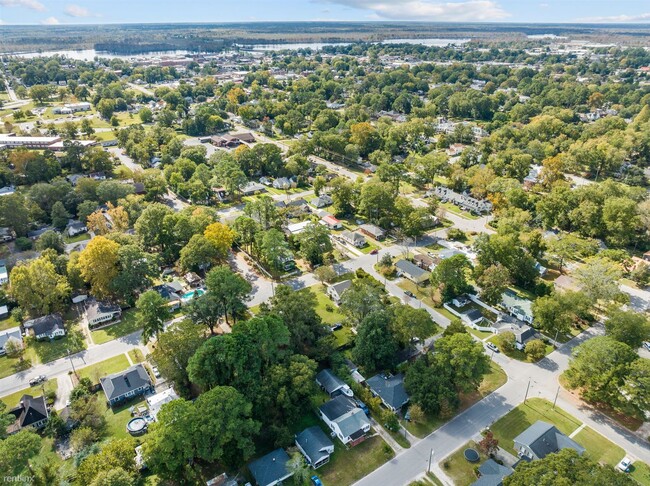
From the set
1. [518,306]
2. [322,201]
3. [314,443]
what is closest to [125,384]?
[314,443]

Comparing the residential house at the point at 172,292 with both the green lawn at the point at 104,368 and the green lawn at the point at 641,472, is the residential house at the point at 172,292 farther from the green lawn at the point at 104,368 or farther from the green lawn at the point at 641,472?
the green lawn at the point at 641,472

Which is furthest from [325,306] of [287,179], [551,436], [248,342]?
[287,179]

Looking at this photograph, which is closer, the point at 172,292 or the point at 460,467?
the point at 460,467

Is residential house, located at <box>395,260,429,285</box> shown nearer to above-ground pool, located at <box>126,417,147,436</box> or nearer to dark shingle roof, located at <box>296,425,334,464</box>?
dark shingle roof, located at <box>296,425,334,464</box>

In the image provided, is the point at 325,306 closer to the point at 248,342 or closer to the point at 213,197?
the point at 248,342

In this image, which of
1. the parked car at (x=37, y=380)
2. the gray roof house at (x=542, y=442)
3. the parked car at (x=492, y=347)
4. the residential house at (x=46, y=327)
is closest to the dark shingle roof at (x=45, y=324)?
the residential house at (x=46, y=327)

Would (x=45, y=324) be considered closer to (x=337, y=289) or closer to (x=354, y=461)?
(x=337, y=289)

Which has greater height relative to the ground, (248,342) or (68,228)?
(248,342)
